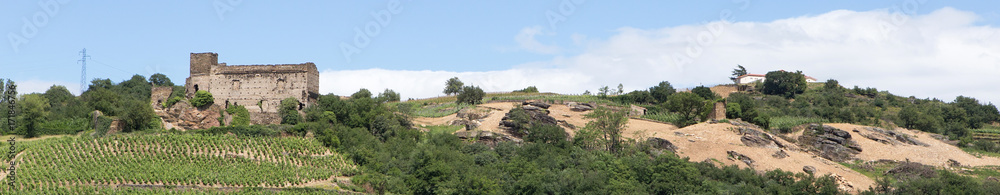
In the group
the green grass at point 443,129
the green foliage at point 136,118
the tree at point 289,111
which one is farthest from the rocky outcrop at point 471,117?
the green foliage at point 136,118

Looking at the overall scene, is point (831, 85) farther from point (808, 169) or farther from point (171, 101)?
point (171, 101)

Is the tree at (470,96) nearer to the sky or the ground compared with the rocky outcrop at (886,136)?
nearer to the sky

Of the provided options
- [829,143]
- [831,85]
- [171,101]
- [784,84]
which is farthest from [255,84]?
[831,85]

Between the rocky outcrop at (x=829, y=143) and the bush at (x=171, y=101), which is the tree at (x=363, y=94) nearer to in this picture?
the bush at (x=171, y=101)

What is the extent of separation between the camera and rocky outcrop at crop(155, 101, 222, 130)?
6188 cm

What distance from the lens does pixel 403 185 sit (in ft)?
173

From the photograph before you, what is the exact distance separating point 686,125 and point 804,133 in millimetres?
8215

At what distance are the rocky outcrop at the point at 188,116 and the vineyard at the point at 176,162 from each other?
13.9 ft

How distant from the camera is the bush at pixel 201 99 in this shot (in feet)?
210

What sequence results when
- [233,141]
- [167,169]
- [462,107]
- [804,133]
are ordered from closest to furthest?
[167,169] → [233,141] → [804,133] → [462,107]

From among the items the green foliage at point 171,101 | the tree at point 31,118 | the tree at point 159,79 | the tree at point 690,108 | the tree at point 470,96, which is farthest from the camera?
the tree at point 159,79

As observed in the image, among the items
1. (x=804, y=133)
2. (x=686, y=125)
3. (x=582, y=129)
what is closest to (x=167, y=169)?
(x=582, y=129)

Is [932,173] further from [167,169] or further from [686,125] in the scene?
[167,169]

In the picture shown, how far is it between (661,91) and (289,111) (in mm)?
35949
